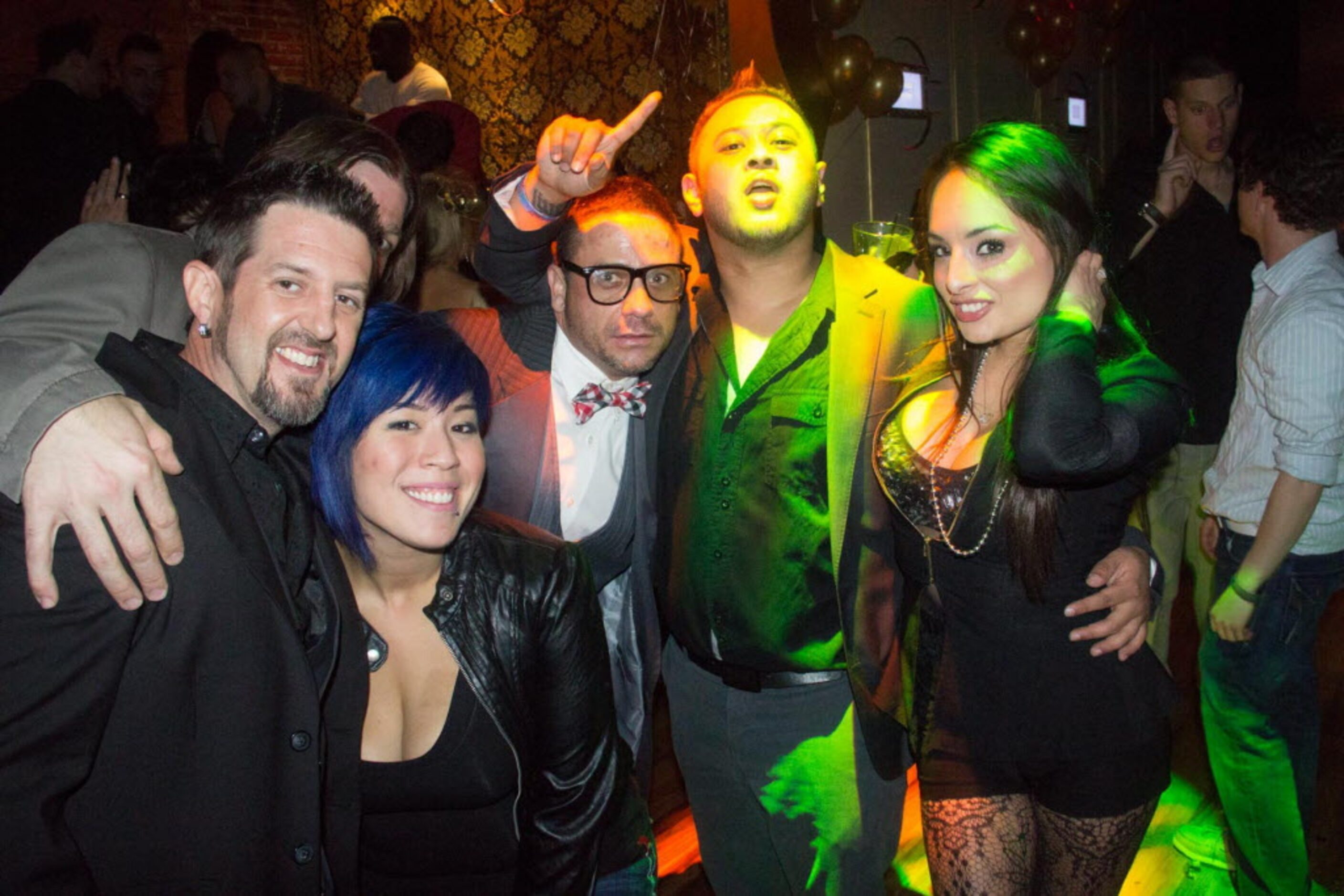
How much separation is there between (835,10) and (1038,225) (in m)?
4.95

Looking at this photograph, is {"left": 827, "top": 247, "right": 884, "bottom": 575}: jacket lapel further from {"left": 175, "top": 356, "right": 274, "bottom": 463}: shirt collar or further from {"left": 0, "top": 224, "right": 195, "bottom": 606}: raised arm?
{"left": 0, "top": 224, "right": 195, "bottom": 606}: raised arm

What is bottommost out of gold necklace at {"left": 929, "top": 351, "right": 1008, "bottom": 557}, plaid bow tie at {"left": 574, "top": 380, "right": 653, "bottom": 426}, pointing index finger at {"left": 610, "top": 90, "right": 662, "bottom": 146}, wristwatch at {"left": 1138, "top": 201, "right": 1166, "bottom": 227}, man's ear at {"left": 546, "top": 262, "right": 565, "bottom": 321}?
gold necklace at {"left": 929, "top": 351, "right": 1008, "bottom": 557}

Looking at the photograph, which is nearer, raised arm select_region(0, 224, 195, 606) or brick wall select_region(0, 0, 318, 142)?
raised arm select_region(0, 224, 195, 606)

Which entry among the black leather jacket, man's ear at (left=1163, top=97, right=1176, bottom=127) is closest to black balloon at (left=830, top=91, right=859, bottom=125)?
man's ear at (left=1163, top=97, right=1176, bottom=127)

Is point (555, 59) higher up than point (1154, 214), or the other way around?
point (555, 59)

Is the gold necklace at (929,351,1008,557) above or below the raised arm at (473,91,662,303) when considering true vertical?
below

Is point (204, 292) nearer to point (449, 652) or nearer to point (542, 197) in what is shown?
point (449, 652)

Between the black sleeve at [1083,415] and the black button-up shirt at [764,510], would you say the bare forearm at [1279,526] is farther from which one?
the black button-up shirt at [764,510]

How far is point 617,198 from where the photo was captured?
2.47 m

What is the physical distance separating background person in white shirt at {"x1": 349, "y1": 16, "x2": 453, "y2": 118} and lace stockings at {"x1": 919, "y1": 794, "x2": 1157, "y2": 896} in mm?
5403

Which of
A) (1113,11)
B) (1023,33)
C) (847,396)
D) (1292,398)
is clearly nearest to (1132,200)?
(1292,398)

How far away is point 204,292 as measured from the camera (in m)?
1.57

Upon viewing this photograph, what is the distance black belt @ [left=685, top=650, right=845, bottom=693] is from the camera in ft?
7.42

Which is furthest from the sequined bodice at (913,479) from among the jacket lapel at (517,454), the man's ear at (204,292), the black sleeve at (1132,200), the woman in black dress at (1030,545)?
the black sleeve at (1132,200)
